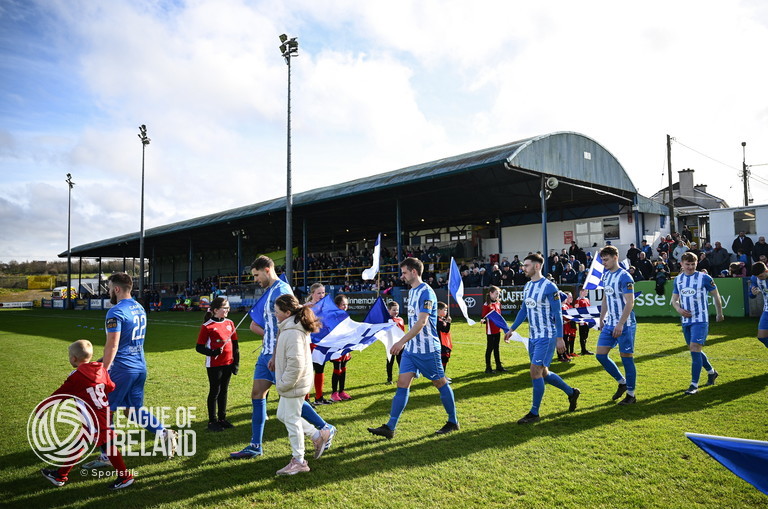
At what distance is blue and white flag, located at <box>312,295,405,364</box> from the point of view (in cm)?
725

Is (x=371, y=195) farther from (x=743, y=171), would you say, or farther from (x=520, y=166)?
(x=743, y=171)

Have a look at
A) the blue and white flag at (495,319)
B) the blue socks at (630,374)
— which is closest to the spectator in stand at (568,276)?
the blue and white flag at (495,319)

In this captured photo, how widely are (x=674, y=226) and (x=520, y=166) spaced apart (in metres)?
14.6

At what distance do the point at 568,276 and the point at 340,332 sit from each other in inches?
660

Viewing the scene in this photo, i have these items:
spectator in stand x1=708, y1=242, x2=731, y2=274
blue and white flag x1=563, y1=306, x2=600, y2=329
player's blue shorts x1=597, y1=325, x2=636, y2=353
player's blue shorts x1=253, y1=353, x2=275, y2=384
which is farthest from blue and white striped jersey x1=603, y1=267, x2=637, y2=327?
spectator in stand x1=708, y1=242, x2=731, y2=274

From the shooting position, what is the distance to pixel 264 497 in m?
4.13

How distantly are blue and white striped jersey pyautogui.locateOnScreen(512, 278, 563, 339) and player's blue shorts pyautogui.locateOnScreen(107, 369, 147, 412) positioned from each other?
15.4 feet

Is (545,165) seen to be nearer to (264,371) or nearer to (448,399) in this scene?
(448,399)

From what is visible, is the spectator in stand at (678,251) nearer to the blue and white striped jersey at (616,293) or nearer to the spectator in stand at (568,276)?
the spectator in stand at (568,276)

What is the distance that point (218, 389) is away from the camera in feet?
20.5

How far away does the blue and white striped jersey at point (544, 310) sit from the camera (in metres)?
6.14

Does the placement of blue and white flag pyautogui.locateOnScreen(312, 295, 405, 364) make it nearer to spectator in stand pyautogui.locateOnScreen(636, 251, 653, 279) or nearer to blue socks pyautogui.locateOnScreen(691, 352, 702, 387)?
blue socks pyautogui.locateOnScreen(691, 352, 702, 387)

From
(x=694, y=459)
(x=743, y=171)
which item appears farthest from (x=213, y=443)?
(x=743, y=171)

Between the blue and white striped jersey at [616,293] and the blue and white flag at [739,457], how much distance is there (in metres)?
5.51
